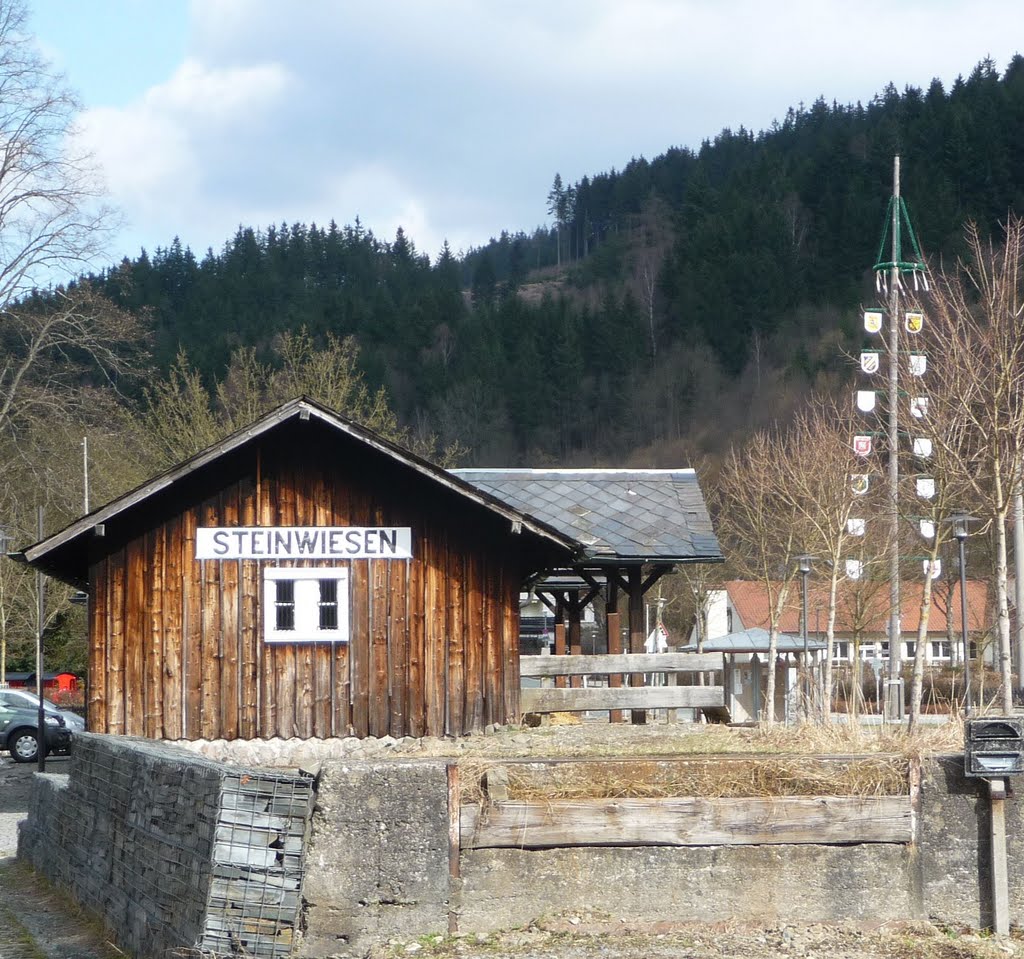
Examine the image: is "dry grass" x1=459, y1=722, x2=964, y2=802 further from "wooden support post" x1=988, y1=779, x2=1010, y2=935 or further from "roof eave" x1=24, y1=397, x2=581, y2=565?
"roof eave" x1=24, y1=397, x2=581, y2=565

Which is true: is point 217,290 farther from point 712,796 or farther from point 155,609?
point 712,796

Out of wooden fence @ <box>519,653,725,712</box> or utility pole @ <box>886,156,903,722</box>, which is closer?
wooden fence @ <box>519,653,725,712</box>

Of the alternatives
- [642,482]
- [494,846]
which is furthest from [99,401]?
[494,846]

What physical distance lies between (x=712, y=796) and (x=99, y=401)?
27.7 metres

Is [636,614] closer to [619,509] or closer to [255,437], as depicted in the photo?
[619,509]

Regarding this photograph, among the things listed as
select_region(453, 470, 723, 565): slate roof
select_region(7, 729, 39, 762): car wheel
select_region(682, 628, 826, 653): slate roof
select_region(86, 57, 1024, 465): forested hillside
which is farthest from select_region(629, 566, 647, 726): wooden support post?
select_region(86, 57, 1024, 465): forested hillside

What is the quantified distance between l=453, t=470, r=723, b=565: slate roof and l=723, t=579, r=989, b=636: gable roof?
817 cm

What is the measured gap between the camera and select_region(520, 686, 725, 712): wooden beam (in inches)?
623

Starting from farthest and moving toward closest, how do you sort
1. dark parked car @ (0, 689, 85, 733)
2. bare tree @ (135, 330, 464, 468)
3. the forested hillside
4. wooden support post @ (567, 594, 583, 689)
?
the forested hillside
bare tree @ (135, 330, 464, 468)
dark parked car @ (0, 689, 85, 733)
wooden support post @ (567, 594, 583, 689)

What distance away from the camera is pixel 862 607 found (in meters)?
38.7

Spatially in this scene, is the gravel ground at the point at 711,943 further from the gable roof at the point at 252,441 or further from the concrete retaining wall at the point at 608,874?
the gable roof at the point at 252,441

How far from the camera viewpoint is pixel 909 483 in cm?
2848

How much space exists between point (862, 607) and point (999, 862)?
3118 cm

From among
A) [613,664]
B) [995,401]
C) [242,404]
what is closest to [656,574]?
[613,664]
